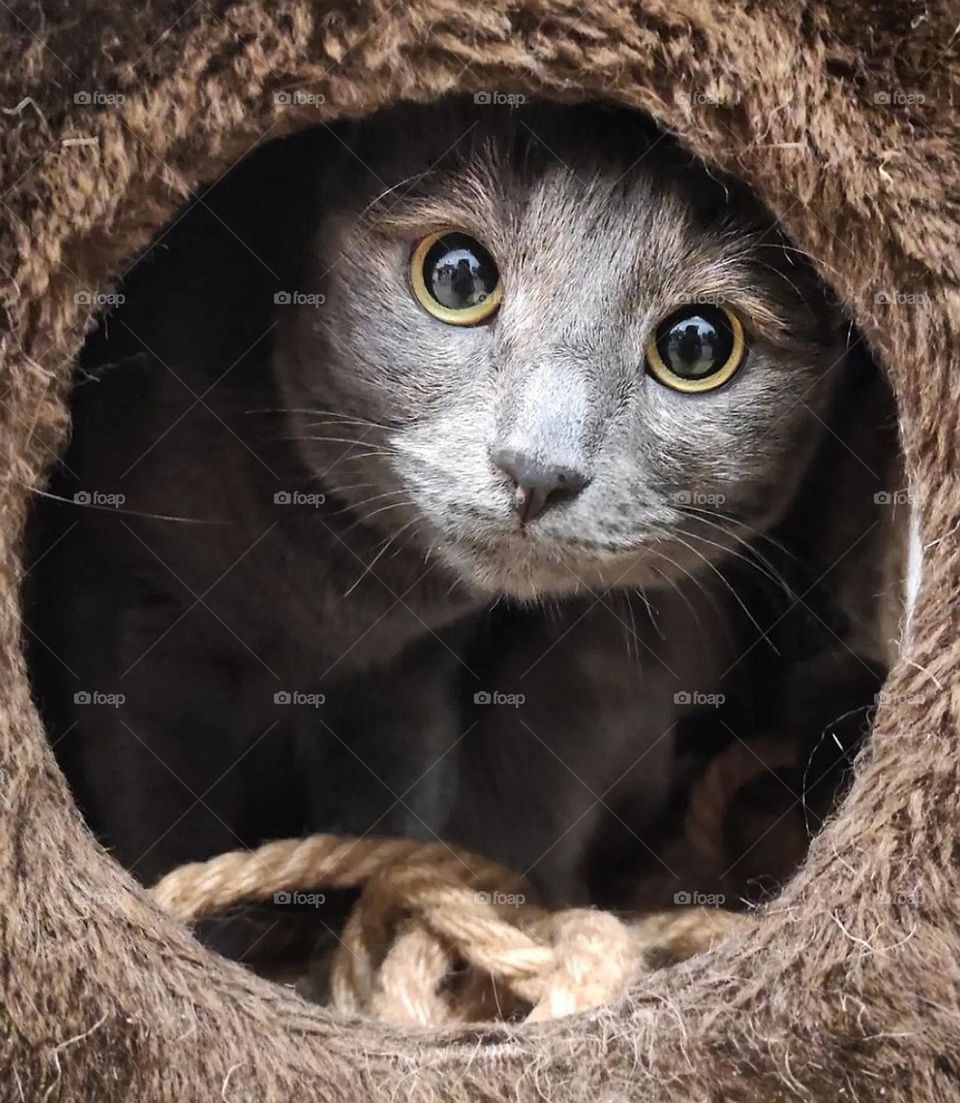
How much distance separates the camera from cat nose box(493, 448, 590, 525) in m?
0.78

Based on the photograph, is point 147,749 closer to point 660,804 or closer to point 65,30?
point 660,804

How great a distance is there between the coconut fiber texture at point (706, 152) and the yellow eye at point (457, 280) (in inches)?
6.3

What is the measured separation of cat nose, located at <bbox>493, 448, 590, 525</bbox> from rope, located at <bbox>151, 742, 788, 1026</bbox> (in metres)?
0.29

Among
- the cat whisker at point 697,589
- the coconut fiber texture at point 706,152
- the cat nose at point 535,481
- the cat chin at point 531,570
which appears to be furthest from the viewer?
the cat whisker at point 697,589

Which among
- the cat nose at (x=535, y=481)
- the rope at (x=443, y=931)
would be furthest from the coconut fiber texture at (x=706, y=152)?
the cat nose at (x=535, y=481)

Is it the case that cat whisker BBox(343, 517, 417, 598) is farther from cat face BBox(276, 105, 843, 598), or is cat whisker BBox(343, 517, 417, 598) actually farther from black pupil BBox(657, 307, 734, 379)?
black pupil BBox(657, 307, 734, 379)

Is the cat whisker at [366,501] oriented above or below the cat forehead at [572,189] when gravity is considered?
below

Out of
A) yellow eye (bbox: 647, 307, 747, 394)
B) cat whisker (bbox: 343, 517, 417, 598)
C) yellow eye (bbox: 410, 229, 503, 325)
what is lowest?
cat whisker (bbox: 343, 517, 417, 598)

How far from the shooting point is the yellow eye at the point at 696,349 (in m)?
0.88

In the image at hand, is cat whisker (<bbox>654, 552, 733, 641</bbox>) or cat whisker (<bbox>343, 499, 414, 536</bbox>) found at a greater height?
cat whisker (<bbox>654, 552, 733, 641</bbox>)

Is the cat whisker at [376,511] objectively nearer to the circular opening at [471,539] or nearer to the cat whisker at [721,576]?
the circular opening at [471,539]

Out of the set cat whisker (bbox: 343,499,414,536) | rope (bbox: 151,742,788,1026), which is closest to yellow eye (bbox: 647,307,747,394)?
cat whisker (bbox: 343,499,414,536)

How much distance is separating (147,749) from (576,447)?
0.55 meters

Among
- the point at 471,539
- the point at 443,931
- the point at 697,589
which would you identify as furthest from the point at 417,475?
the point at 697,589
